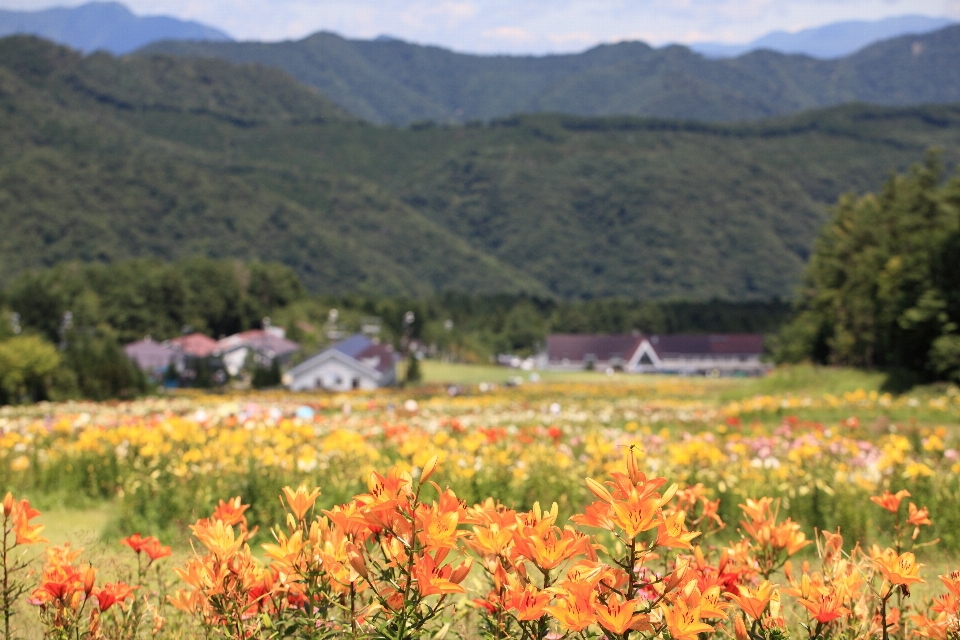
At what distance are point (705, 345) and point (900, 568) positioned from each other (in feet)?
316

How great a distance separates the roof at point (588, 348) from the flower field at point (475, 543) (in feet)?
266

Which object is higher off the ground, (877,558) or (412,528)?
(412,528)

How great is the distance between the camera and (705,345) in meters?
97.1

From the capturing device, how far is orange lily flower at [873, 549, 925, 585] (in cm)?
308

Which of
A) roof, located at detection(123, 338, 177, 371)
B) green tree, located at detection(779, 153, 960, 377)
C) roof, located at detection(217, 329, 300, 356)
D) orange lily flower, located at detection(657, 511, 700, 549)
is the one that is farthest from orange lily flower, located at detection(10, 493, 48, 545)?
roof, located at detection(123, 338, 177, 371)

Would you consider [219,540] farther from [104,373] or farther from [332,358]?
[332,358]

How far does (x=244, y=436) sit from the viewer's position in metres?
9.25

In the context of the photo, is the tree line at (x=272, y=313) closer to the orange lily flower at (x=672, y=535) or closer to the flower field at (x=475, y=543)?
the flower field at (x=475, y=543)

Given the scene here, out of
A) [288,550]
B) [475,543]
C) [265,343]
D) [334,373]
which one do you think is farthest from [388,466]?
[265,343]

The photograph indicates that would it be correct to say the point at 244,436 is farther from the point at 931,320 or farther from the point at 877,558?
the point at 931,320

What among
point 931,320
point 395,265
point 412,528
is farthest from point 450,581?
point 395,265

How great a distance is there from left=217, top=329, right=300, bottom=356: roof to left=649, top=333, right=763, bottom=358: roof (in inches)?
1503

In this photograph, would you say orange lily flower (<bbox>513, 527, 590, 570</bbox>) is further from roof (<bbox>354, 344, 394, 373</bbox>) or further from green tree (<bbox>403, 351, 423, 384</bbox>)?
roof (<bbox>354, 344, 394, 373</bbox>)

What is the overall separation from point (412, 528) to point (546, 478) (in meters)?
5.99
